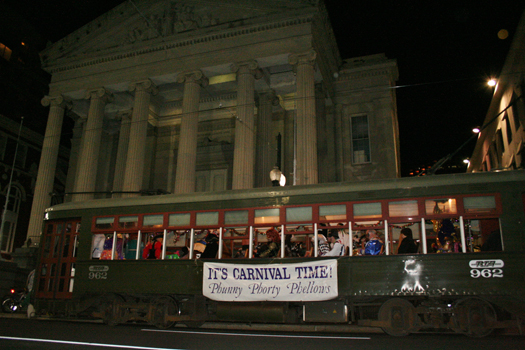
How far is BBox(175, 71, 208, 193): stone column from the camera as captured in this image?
2078cm

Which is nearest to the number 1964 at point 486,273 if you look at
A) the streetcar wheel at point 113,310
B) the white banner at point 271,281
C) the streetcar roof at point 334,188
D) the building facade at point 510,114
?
the streetcar roof at point 334,188

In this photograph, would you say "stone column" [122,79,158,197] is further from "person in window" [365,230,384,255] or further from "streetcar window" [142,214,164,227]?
"person in window" [365,230,384,255]

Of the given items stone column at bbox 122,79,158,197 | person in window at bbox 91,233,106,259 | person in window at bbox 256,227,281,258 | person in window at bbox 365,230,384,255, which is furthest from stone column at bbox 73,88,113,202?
person in window at bbox 365,230,384,255

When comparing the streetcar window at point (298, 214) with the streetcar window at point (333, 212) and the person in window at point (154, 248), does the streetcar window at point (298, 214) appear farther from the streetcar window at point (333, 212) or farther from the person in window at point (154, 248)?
the person in window at point (154, 248)

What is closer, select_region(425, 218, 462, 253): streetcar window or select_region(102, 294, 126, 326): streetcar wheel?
select_region(425, 218, 462, 253): streetcar window

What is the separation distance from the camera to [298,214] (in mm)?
9930

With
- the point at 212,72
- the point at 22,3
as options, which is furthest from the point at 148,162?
the point at 22,3

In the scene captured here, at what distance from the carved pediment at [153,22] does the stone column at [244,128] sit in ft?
8.52

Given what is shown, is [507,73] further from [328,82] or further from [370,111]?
[328,82]

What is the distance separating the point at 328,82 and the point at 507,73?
9.87 m

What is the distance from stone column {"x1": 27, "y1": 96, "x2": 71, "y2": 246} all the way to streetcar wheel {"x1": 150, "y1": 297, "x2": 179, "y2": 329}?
47.2 feet

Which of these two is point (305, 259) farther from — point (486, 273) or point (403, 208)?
point (486, 273)

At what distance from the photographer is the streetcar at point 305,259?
8.68m

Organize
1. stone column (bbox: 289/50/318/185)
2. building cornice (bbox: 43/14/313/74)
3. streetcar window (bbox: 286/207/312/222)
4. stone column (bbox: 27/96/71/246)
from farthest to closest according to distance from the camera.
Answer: stone column (bbox: 27/96/71/246) < building cornice (bbox: 43/14/313/74) < stone column (bbox: 289/50/318/185) < streetcar window (bbox: 286/207/312/222)
